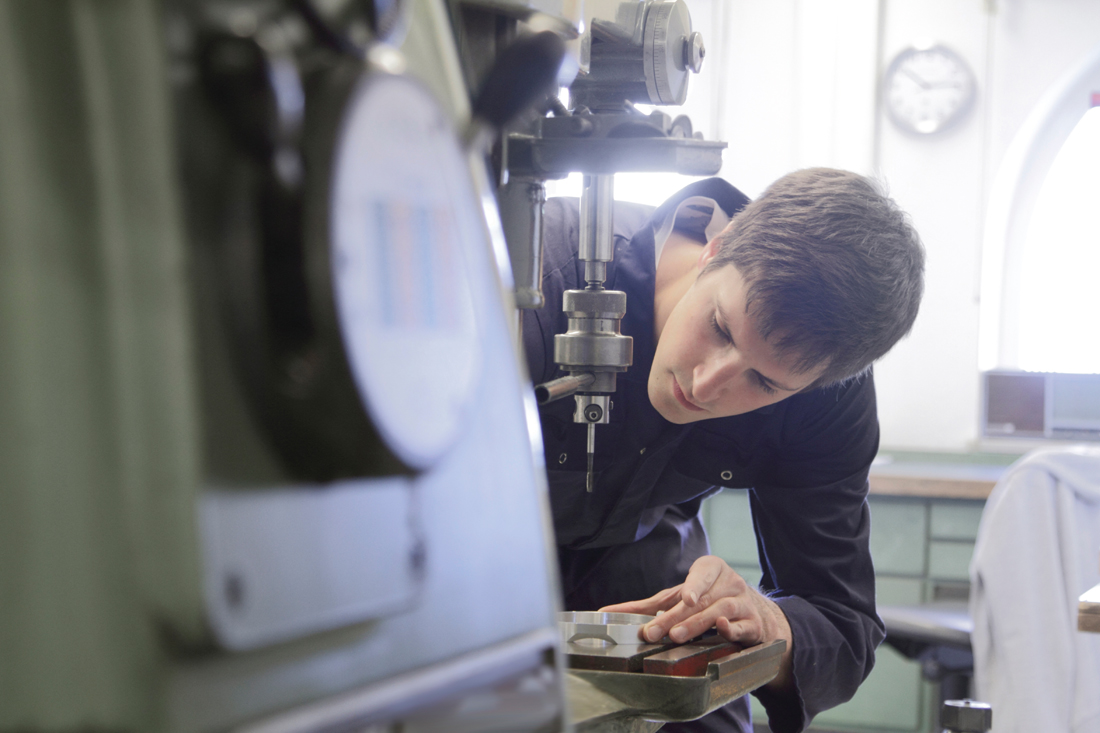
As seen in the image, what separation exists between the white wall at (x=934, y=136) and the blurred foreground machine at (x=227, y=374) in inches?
125

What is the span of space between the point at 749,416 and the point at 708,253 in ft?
0.71

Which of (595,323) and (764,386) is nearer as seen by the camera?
(595,323)

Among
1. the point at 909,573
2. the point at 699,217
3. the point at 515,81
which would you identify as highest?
the point at 699,217

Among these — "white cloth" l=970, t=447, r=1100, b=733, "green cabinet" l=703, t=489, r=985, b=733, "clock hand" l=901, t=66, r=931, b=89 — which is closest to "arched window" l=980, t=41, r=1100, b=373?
"clock hand" l=901, t=66, r=931, b=89

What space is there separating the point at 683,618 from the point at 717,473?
42 cm

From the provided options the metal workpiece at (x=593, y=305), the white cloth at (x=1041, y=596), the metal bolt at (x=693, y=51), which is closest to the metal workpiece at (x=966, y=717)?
the metal workpiece at (x=593, y=305)

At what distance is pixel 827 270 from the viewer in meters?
1.01

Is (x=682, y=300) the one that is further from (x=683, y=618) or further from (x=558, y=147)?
(x=558, y=147)

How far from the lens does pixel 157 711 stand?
25cm

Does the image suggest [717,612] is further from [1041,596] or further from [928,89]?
[928,89]

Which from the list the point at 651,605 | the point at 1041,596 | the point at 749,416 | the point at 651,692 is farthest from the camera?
the point at 1041,596

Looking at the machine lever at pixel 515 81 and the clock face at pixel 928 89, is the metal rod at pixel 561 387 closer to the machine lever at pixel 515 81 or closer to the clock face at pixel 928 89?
the machine lever at pixel 515 81

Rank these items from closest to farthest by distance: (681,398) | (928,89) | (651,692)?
(651,692) → (681,398) → (928,89)

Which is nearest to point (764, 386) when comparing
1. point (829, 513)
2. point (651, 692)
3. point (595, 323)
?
point (829, 513)
